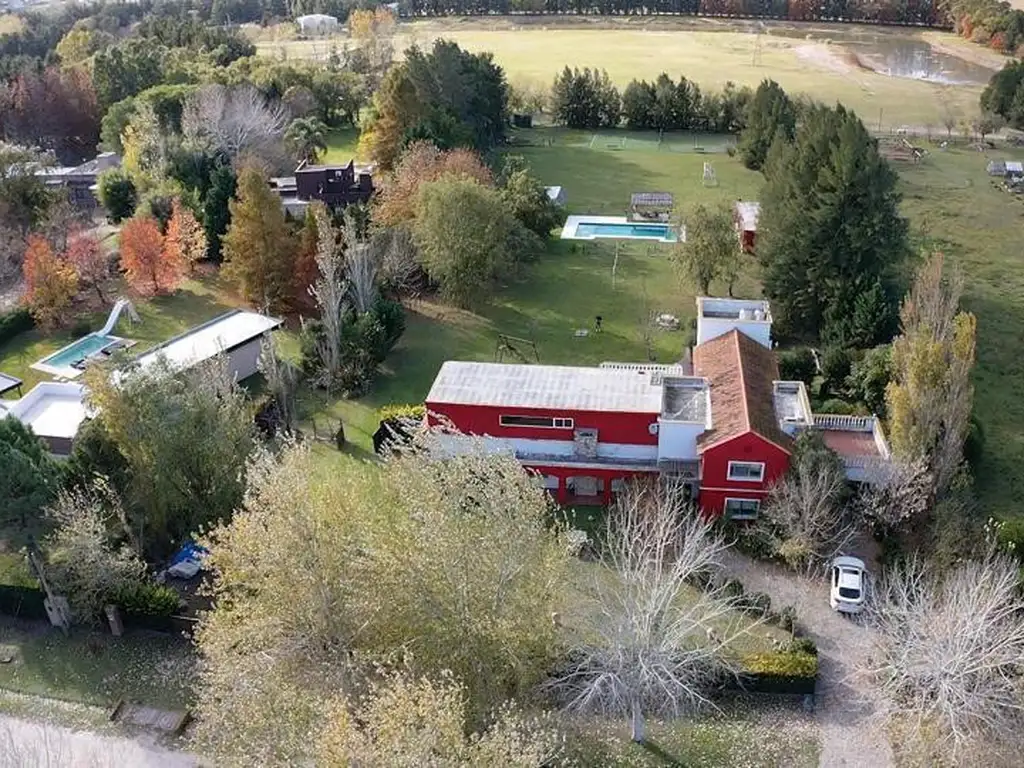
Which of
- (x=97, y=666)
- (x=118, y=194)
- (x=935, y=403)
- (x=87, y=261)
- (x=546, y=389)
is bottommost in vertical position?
(x=97, y=666)

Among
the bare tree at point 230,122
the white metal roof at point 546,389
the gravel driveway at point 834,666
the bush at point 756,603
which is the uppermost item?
the bare tree at point 230,122

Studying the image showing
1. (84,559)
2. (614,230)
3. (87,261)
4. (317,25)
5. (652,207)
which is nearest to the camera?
(84,559)

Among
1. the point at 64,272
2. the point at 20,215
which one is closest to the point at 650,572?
the point at 64,272

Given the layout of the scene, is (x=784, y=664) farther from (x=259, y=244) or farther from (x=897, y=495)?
(x=259, y=244)

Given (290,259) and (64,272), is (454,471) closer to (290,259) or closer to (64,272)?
(290,259)

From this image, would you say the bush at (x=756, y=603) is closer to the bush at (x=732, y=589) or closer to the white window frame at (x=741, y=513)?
the bush at (x=732, y=589)

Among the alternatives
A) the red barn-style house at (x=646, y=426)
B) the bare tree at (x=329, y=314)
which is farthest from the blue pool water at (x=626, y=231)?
the red barn-style house at (x=646, y=426)

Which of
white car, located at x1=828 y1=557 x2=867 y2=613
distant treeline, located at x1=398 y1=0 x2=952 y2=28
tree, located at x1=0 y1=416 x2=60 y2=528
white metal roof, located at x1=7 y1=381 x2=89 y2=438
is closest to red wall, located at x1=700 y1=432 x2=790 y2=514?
white car, located at x1=828 y1=557 x2=867 y2=613

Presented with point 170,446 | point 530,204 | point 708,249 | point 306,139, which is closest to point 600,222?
point 530,204
